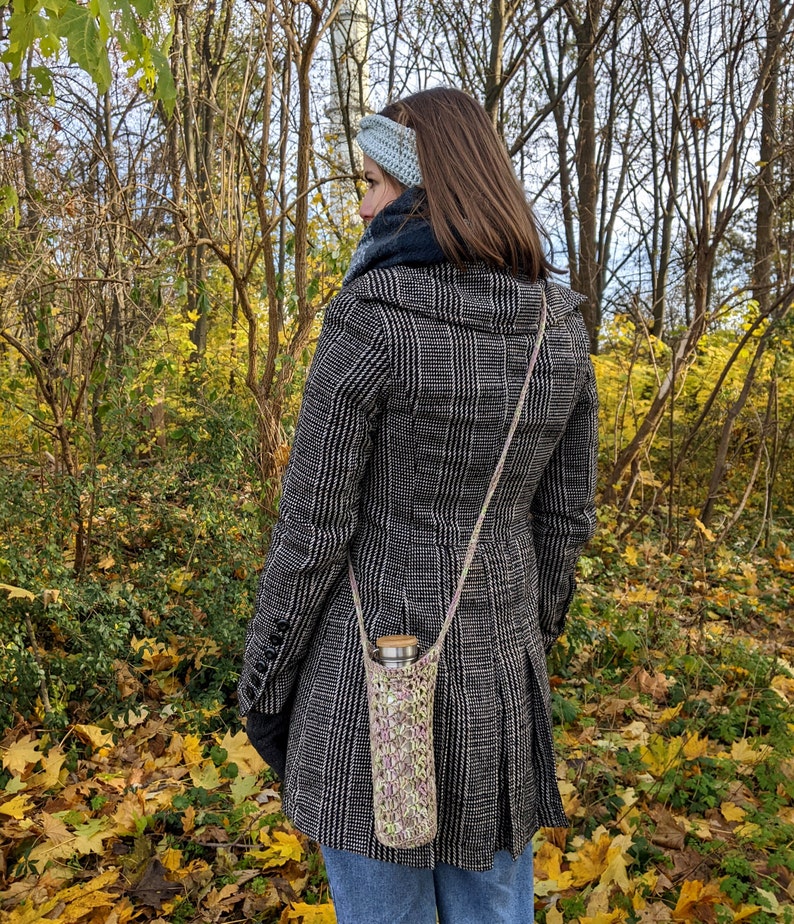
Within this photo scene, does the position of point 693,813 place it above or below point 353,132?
below

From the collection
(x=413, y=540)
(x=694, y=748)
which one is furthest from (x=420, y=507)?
(x=694, y=748)

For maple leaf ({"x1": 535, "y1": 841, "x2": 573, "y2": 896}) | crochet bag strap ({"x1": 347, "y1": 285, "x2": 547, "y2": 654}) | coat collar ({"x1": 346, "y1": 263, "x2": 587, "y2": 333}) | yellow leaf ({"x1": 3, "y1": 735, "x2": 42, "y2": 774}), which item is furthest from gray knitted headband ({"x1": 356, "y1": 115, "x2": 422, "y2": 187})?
yellow leaf ({"x1": 3, "y1": 735, "x2": 42, "y2": 774})

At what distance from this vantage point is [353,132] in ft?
19.5

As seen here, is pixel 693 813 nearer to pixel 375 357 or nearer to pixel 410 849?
pixel 410 849

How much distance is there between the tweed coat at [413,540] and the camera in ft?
4.20

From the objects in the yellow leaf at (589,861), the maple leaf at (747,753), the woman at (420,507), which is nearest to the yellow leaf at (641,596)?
the maple leaf at (747,753)

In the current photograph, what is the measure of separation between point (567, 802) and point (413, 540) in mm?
1914

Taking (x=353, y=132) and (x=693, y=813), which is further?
(x=353, y=132)

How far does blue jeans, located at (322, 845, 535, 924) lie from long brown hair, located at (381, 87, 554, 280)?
1.00 meters

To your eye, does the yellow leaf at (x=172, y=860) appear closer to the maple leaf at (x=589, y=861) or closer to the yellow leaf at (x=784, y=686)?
the maple leaf at (x=589, y=861)

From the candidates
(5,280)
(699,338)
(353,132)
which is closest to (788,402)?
(699,338)

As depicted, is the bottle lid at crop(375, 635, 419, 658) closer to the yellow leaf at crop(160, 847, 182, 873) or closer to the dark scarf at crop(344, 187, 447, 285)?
the dark scarf at crop(344, 187, 447, 285)

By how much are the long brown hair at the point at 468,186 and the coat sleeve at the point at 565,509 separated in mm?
367

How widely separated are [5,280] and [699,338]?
383 centimetres
